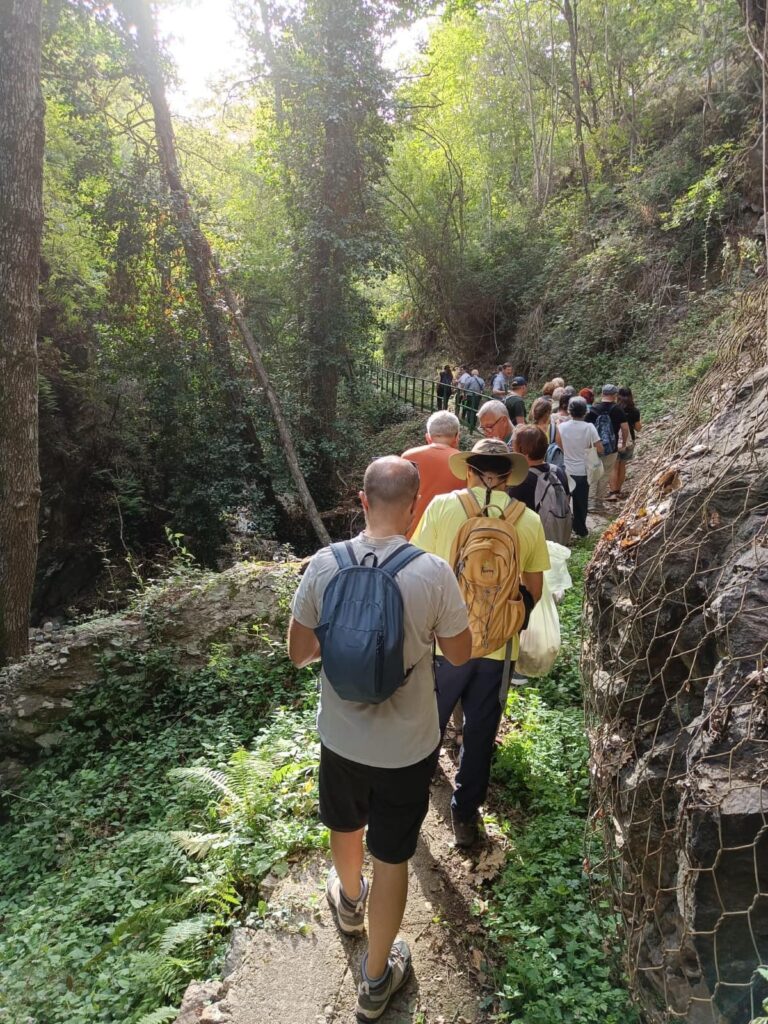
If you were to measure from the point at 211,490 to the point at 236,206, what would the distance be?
10576mm

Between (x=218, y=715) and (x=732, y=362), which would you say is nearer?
(x=732, y=362)

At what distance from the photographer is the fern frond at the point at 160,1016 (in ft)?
7.90

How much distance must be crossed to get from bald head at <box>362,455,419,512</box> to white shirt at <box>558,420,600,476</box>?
17.5ft

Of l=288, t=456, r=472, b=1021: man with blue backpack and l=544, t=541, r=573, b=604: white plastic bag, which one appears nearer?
l=288, t=456, r=472, b=1021: man with blue backpack

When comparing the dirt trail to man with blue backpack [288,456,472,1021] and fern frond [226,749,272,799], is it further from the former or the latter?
fern frond [226,749,272,799]

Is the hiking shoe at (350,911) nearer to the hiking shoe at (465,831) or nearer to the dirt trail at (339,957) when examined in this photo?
the dirt trail at (339,957)

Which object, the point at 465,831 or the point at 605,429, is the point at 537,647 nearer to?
the point at 465,831

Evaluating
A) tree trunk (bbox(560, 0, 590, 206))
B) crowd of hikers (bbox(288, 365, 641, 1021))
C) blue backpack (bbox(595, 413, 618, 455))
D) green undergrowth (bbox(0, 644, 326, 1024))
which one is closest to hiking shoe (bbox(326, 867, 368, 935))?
crowd of hikers (bbox(288, 365, 641, 1021))

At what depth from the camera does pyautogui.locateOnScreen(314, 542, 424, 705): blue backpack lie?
6.32 ft

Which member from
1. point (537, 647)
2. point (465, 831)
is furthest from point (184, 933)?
point (537, 647)

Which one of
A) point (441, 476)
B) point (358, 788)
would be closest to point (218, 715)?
point (441, 476)

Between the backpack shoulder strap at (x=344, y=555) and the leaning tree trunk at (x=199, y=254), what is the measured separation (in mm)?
9139

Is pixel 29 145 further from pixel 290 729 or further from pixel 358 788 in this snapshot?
pixel 358 788

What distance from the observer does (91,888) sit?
355cm
